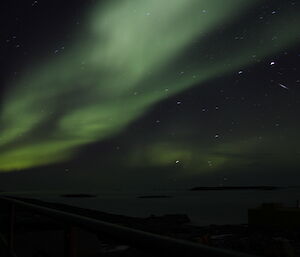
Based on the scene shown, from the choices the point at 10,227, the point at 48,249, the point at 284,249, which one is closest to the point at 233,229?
the point at 284,249

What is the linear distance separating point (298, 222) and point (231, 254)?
59.1 meters

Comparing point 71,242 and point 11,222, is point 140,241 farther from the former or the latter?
point 11,222

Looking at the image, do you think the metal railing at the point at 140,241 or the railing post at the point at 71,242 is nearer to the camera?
the metal railing at the point at 140,241

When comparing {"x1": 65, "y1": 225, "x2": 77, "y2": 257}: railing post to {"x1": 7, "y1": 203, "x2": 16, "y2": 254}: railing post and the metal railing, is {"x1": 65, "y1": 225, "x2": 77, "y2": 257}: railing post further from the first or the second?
{"x1": 7, "y1": 203, "x2": 16, "y2": 254}: railing post

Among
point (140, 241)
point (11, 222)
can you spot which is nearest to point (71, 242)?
point (140, 241)

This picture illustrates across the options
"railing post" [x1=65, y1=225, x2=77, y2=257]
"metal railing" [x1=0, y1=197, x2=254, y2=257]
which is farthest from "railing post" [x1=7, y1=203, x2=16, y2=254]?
"railing post" [x1=65, y1=225, x2=77, y2=257]

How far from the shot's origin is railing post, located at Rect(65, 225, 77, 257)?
101 inches

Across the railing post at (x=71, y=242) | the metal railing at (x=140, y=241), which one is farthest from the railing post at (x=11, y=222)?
the railing post at (x=71, y=242)

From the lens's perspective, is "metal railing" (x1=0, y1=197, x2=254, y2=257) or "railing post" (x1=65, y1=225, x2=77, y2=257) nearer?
"metal railing" (x1=0, y1=197, x2=254, y2=257)

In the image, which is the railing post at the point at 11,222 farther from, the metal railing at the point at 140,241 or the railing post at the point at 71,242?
the railing post at the point at 71,242

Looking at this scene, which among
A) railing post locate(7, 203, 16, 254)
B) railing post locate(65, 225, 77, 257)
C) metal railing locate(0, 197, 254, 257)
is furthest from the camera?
railing post locate(7, 203, 16, 254)

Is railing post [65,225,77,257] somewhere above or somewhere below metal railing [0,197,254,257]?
below

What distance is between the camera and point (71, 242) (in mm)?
2553

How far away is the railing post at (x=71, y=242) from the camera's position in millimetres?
2553
